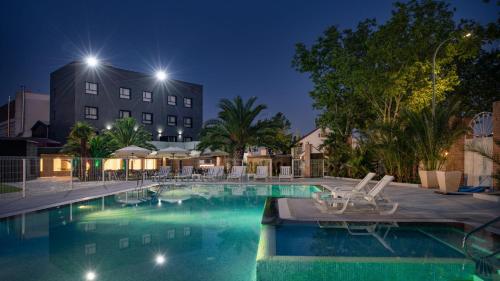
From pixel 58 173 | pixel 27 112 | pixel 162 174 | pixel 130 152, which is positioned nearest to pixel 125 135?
pixel 130 152

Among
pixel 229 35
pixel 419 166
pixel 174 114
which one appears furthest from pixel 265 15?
pixel 419 166

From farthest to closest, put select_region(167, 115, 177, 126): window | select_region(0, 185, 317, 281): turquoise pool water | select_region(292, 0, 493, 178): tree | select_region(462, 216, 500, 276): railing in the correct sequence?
select_region(167, 115, 177, 126): window, select_region(292, 0, 493, 178): tree, select_region(0, 185, 317, 281): turquoise pool water, select_region(462, 216, 500, 276): railing

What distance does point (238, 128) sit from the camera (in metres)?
24.6

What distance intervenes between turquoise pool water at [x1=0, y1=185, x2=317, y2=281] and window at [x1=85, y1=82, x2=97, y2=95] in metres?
25.1

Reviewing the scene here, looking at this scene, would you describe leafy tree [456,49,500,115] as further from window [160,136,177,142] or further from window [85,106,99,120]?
window [85,106,99,120]

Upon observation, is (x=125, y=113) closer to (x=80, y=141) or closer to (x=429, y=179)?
(x=80, y=141)

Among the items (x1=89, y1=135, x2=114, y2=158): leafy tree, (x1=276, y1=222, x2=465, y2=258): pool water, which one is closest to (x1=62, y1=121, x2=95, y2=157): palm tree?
(x1=89, y1=135, x2=114, y2=158): leafy tree

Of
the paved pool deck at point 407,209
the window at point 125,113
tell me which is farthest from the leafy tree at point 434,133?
the window at point 125,113

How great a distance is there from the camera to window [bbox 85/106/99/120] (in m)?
33.9

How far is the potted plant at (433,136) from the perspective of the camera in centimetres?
1456

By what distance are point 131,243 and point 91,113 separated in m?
30.5

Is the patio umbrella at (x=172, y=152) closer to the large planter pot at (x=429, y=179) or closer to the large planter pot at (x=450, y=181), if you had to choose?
the large planter pot at (x=429, y=179)

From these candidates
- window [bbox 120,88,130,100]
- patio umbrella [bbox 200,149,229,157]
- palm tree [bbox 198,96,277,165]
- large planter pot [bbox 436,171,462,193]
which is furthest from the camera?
window [bbox 120,88,130,100]

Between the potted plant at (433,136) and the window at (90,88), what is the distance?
29585 millimetres
